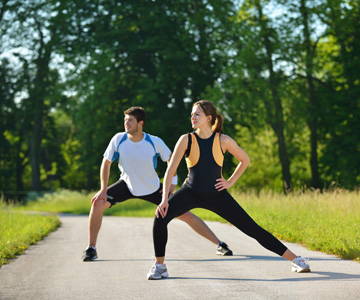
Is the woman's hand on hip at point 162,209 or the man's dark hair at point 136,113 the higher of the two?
the man's dark hair at point 136,113

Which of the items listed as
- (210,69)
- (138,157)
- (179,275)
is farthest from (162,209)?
(210,69)

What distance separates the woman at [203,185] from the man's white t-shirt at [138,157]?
1851 mm

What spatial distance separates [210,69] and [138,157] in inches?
1130

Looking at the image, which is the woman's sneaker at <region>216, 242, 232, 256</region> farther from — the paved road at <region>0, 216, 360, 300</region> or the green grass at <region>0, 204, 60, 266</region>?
the green grass at <region>0, 204, 60, 266</region>

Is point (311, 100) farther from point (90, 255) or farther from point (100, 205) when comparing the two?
point (90, 255)

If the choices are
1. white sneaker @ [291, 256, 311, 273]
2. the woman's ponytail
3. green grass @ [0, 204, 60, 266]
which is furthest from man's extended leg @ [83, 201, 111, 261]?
white sneaker @ [291, 256, 311, 273]

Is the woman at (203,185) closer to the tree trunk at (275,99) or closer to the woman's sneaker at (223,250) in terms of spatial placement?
the woman's sneaker at (223,250)

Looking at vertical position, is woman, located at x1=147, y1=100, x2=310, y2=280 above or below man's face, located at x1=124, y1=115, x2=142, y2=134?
below

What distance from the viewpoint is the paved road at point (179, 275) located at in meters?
6.42

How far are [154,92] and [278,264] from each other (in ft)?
93.4

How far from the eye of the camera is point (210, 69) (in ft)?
123

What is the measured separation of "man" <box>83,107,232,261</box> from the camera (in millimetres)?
9273

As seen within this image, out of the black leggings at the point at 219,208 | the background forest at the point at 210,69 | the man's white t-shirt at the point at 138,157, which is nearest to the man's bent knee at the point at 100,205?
the man's white t-shirt at the point at 138,157

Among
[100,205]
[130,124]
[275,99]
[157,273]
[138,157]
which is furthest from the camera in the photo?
[275,99]
